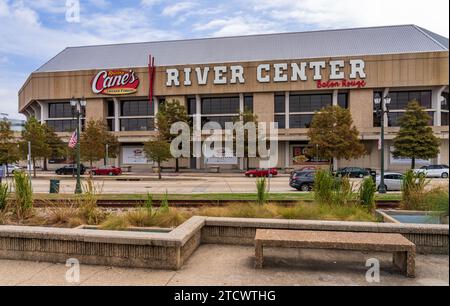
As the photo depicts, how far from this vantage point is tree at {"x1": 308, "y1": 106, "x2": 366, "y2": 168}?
40.5m

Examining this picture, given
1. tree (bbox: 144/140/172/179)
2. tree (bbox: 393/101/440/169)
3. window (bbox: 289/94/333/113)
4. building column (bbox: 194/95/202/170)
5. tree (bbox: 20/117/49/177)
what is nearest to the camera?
tree (bbox: 144/140/172/179)

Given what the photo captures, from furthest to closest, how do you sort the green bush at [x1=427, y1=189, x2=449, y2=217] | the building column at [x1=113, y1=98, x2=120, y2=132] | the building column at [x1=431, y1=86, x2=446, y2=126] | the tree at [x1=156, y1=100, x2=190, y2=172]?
the building column at [x1=113, y1=98, x2=120, y2=132] < the building column at [x1=431, y1=86, x2=446, y2=126] < the tree at [x1=156, y1=100, x2=190, y2=172] < the green bush at [x1=427, y1=189, x2=449, y2=217]

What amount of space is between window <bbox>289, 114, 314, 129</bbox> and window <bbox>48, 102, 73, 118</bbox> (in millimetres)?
40175

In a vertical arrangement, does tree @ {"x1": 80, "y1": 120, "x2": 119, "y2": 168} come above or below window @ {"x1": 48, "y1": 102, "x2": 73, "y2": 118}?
below

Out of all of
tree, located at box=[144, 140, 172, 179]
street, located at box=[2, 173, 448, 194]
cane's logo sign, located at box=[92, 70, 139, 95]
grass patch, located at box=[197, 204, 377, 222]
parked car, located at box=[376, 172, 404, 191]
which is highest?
cane's logo sign, located at box=[92, 70, 139, 95]

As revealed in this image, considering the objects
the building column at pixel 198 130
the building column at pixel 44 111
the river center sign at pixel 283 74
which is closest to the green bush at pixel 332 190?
the building column at pixel 198 130

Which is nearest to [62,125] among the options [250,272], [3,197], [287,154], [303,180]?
[287,154]

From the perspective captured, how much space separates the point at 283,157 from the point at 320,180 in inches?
1709

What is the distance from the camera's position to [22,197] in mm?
7539

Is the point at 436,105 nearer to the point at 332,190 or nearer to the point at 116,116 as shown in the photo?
the point at 332,190

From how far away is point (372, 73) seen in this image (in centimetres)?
4762

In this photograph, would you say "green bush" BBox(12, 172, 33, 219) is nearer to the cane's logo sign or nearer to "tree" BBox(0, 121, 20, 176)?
"tree" BBox(0, 121, 20, 176)

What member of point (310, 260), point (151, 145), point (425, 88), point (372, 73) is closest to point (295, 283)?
point (310, 260)

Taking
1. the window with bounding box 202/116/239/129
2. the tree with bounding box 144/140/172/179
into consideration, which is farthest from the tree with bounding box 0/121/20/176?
the window with bounding box 202/116/239/129
